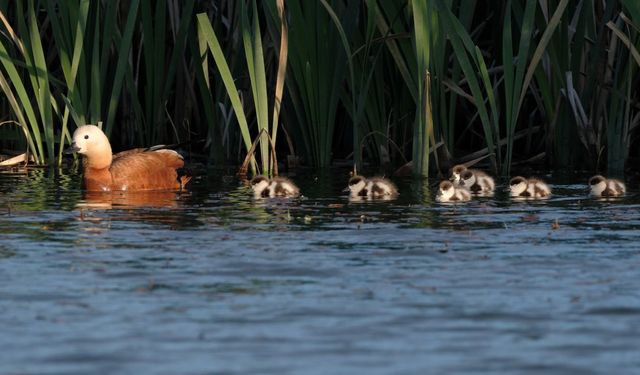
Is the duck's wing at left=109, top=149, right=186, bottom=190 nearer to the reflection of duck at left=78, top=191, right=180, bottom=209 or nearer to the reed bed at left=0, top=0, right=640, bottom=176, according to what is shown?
the reflection of duck at left=78, top=191, right=180, bottom=209

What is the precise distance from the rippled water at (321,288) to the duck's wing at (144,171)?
178 cm

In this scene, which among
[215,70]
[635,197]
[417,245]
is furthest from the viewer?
[215,70]

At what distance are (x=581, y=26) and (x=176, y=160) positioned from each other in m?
4.24

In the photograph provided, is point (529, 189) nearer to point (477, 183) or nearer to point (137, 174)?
point (477, 183)

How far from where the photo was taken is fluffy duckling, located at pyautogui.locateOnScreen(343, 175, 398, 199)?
1238 centimetres

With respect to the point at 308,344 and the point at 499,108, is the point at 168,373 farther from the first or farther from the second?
the point at 499,108

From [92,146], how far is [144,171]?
1.81ft

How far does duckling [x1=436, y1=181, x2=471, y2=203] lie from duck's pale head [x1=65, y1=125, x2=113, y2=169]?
3.44 metres

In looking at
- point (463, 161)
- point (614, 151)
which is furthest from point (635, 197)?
point (463, 161)

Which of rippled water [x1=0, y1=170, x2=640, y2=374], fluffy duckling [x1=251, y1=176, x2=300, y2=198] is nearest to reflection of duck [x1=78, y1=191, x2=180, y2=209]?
rippled water [x1=0, y1=170, x2=640, y2=374]

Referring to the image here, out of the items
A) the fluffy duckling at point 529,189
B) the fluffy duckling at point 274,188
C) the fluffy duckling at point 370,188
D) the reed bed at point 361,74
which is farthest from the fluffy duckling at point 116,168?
the fluffy duckling at point 529,189

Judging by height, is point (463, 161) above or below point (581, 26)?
below

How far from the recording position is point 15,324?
22.1 feet

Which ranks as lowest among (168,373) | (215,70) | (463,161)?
(168,373)
